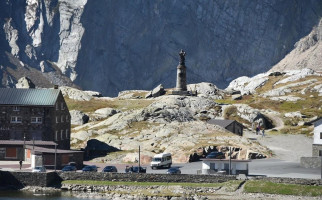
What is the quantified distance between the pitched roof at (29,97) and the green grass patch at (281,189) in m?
48.1

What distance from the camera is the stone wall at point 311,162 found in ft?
369

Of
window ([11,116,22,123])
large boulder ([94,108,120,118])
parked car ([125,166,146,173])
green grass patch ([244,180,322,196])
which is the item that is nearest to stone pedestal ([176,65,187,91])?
large boulder ([94,108,120,118])

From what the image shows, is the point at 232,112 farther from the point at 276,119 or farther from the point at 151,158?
the point at 151,158

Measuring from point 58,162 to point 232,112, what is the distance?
222 ft

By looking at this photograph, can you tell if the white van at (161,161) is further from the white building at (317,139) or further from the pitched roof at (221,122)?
the pitched roof at (221,122)

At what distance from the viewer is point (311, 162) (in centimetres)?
11325

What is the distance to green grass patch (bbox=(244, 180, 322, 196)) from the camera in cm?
9175

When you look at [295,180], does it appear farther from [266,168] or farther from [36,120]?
[36,120]

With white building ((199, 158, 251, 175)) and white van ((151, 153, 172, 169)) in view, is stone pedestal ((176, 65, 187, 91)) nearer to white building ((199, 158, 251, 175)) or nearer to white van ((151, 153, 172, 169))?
white van ((151, 153, 172, 169))

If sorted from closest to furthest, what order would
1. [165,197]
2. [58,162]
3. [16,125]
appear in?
1. [165,197]
2. [58,162]
3. [16,125]

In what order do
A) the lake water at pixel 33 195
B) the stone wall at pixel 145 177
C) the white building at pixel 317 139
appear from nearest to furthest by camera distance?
the lake water at pixel 33 195 → the stone wall at pixel 145 177 → the white building at pixel 317 139

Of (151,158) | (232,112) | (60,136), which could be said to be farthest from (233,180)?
(232,112)

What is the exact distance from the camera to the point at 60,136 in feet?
435

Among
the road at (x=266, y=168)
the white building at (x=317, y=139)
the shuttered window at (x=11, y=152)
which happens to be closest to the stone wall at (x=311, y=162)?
the road at (x=266, y=168)
